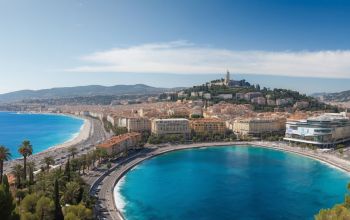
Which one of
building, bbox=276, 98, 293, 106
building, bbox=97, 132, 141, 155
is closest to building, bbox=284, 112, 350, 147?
building, bbox=97, 132, 141, 155

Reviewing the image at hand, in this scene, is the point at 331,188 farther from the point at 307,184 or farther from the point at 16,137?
the point at 16,137

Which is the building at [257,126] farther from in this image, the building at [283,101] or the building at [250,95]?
the building at [250,95]

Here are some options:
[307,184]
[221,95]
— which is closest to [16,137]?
[221,95]

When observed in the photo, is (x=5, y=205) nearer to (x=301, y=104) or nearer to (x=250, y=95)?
(x=301, y=104)

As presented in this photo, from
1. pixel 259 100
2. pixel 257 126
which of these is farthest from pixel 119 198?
pixel 259 100

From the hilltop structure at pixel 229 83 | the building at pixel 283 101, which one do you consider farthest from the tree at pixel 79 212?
the hilltop structure at pixel 229 83

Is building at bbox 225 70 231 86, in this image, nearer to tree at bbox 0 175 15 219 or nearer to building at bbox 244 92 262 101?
building at bbox 244 92 262 101
